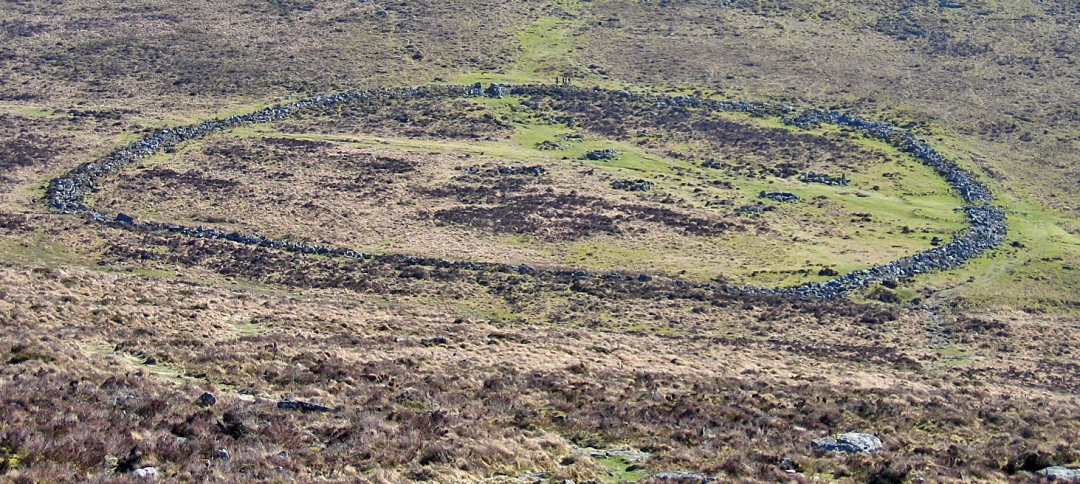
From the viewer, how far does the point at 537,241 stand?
6334 centimetres

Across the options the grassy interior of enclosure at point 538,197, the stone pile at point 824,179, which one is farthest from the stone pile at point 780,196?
the stone pile at point 824,179

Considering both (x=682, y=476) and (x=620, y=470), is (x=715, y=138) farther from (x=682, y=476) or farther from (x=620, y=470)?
(x=682, y=476)

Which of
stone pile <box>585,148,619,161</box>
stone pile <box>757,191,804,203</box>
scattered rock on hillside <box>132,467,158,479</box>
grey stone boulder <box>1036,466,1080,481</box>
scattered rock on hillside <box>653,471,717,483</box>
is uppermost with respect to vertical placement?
scattered rock on hillside <box>132,467,158,479</box>

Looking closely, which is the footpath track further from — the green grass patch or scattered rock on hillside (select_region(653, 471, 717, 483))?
scattered rock on hillside (select_region(653, 471, 717, 483))

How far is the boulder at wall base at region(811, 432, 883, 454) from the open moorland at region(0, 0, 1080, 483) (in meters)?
0.68

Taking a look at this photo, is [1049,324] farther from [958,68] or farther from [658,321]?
[958,68]

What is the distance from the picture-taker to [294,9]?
122750mm

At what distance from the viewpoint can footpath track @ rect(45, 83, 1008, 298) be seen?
190 feet

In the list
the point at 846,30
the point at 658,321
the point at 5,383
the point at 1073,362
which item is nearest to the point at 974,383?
the point at 1073,362

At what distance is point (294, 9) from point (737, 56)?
168 ft

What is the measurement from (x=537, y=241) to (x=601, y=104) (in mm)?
37514

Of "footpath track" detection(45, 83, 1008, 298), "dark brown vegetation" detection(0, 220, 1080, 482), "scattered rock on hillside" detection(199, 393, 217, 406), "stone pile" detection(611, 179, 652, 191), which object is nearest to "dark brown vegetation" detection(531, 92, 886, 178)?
"footpath track" detection(45, 83, 1008, 298)

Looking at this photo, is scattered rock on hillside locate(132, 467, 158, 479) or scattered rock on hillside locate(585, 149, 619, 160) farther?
scattered rock on hillside locate(585, 149, 619, 160)

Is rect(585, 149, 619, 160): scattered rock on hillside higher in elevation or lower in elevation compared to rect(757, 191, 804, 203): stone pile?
lower
